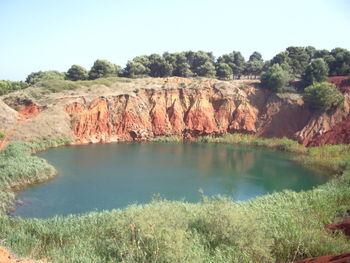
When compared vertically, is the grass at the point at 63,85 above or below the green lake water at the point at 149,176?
above

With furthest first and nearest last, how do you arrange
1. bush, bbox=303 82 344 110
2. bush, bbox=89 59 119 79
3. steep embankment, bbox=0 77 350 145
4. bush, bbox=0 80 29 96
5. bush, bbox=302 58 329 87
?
bush, bbox=89 59 119 79
bush, bbox=0 80 29 96
bush, bbox=302 58 329 87
bush, bbox=303 82 344 110
steep embankment, bbox=0 77 350 145

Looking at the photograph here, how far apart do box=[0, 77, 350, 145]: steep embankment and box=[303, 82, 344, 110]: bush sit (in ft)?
3.43

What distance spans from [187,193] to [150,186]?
2944 mm

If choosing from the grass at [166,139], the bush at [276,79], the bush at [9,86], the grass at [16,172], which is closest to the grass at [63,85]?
the bush at [9,86]

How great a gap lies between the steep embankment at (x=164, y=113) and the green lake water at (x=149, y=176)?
5097 mm

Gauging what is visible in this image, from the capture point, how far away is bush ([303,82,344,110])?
137ft

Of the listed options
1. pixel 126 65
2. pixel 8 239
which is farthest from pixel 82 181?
pixel 126 65

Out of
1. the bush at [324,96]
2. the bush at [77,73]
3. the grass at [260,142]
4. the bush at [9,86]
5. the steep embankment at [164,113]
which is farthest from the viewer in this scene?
the bush at [77,73]

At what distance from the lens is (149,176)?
86.5ft

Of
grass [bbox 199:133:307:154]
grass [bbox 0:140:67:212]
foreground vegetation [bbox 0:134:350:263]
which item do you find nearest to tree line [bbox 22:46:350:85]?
grass [bbox 199:133:307:154]

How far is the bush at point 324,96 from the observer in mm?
41625

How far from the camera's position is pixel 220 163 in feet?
106

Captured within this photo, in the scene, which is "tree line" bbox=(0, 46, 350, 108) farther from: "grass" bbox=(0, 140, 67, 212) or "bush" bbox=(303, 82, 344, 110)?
"grass" bbox=(0, 140, 67, 212)

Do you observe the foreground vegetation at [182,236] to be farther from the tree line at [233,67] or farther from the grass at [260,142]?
the tree line at [233,67]
